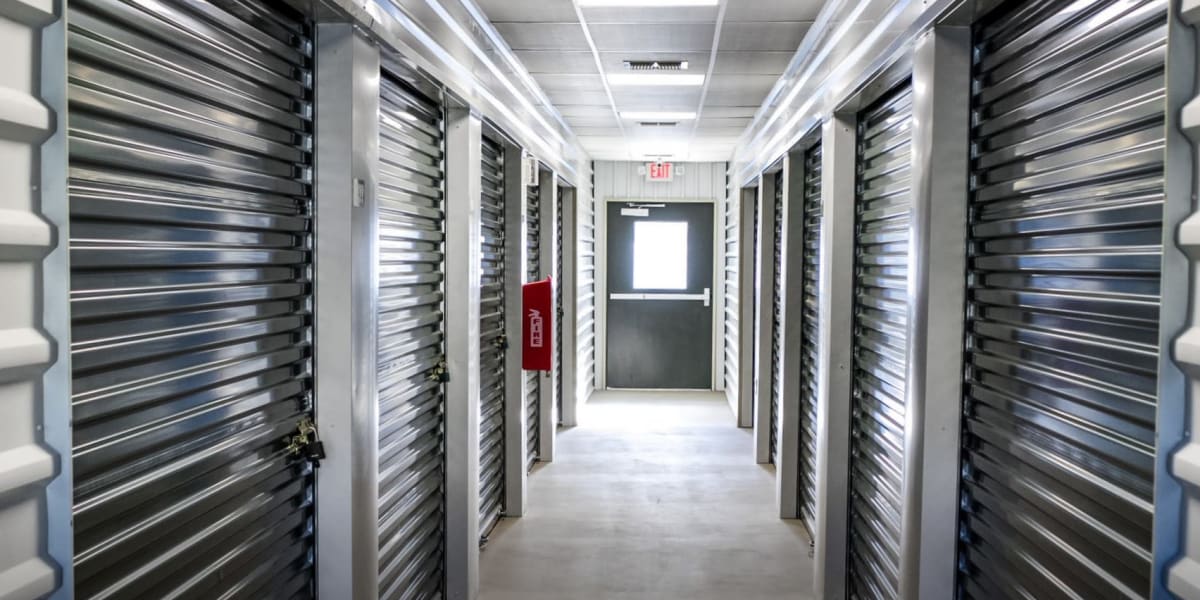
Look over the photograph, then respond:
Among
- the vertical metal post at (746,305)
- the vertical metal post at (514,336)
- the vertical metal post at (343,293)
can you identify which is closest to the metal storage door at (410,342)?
the vertical metal post at (343,293)

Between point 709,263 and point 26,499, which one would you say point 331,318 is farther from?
point 709,263

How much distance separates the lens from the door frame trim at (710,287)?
375 inches

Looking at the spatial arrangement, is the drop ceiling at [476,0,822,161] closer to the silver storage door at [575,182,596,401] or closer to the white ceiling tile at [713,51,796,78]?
the white ceiling tile at [713,51,796,78]

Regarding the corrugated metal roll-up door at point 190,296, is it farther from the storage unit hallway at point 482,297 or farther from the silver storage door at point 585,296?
the silver storage door at point 585,296

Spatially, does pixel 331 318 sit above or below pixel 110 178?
below

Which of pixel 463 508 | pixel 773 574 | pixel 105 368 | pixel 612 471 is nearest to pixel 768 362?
pixel 612 471

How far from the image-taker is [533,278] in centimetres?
602

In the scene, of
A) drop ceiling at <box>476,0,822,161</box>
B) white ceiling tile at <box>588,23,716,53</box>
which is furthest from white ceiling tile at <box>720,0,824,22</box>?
white ceiling tile at <box>588,23,716,53</box>

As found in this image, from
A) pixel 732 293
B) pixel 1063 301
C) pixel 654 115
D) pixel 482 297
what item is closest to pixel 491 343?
pixel 482 297

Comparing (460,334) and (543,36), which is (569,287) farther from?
(460,334)

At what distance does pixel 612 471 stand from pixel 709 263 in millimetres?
4266

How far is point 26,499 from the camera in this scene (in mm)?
1173

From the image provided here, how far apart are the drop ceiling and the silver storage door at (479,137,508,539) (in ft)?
2.22

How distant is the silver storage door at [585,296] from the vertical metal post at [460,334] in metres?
3.73
